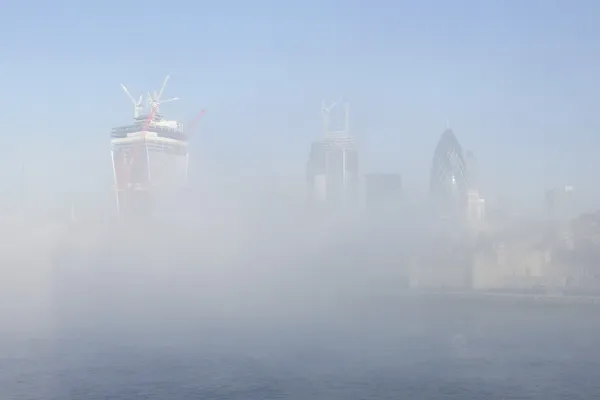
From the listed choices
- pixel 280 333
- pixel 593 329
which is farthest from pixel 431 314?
pixel 280 333

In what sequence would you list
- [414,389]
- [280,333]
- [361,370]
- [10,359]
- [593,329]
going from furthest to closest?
[593,329]
[280,333]
[10,359]
[361,370]
[414,389]

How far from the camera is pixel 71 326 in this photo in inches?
1505

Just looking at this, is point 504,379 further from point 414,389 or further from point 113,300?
point 113,300

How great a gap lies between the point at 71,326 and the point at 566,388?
2550cm

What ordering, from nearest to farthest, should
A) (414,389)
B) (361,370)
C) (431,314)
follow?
(414,389) < (361,370) < (431,314)

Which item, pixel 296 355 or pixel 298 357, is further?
pixel 296 355

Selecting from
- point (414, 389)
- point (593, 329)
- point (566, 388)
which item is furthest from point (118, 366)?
point (593, 329)

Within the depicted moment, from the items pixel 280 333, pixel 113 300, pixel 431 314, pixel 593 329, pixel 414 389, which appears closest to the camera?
pixel 414 389

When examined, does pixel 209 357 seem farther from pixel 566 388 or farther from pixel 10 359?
pixel 566 388

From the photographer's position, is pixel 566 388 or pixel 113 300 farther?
pixel 113 300

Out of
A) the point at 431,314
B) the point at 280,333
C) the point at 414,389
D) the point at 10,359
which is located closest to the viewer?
the point at 414,389

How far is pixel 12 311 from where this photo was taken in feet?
158

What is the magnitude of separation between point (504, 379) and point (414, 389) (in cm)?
336

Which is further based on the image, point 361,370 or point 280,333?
point 280,333
